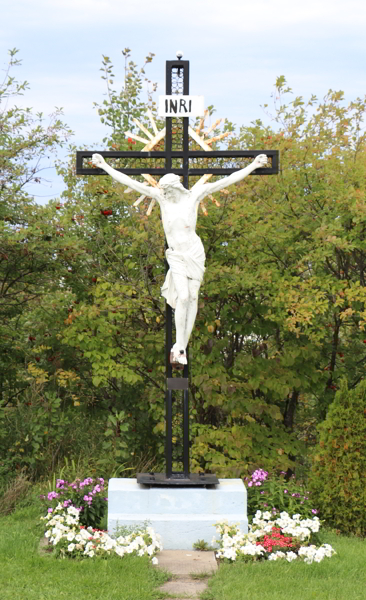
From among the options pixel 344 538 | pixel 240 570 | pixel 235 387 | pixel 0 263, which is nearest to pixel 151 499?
pixel 240 570

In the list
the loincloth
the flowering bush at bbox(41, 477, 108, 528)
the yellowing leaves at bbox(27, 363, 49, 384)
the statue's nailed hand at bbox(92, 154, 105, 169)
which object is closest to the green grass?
the flowering bush at bbox(41, 477, 108, 528)

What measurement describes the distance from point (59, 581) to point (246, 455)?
3.54 meters

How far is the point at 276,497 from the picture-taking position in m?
6.92

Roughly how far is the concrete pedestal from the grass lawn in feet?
2.00

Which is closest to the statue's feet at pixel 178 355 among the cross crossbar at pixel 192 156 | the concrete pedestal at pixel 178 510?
the concrete pedestal at pixel 178 510

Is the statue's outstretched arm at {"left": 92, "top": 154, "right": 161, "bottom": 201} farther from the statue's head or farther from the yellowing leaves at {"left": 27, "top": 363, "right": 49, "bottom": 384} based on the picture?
the yellowing leaves at {"left": 27, "top": 363, "right": 49, "bottom": 384}

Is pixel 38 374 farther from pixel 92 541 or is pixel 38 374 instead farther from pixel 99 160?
pixel 92 541

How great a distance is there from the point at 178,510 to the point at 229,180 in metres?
2.92

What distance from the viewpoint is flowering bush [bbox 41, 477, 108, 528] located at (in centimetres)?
654

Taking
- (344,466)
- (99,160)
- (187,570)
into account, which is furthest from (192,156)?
(187,570)

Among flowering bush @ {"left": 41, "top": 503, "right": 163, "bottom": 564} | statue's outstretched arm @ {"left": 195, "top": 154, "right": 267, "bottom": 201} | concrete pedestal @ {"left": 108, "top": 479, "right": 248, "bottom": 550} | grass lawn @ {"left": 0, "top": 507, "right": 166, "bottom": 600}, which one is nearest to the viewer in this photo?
grass lawn @ {"left": 0, "top": 507, "right": 166, "bottom": 600}

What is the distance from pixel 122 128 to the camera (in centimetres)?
1019

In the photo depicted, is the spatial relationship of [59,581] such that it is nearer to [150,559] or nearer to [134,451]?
[150,559]

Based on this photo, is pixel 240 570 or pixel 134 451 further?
pixel 134 451
